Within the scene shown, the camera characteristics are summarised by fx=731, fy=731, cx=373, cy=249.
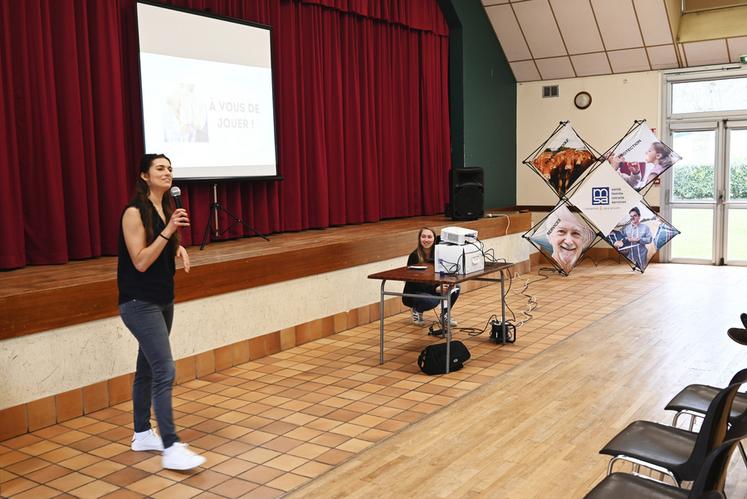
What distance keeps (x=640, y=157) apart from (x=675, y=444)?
7267 mm

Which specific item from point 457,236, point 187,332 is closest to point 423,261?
point 457,236

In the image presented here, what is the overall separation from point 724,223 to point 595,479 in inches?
301

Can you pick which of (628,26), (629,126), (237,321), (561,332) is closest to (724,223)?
(629,126)

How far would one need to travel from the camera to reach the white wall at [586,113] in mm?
10078

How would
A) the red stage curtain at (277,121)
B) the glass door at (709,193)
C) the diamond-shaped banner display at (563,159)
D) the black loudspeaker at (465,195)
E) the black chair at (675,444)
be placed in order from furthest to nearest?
the glass door at (709,193), the diamond-shaped banner display at (563,159), the black loudspeaker at (465,195), the red stage curtain at (277,121), the black chair at (675,444)

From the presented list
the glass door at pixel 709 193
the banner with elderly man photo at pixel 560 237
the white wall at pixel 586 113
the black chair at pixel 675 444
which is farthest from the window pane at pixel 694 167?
the black chair at pixel 675 444

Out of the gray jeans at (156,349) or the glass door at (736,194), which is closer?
the gray jeans at (156,349)

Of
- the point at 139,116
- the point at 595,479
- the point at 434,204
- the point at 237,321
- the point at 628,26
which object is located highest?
the point at 628,26

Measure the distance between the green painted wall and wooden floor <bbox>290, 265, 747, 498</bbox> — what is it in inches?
144

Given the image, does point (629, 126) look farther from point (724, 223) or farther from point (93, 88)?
point (93, 88)

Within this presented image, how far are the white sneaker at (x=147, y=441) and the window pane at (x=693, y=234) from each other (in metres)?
8.38

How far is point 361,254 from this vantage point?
6375 millimetres

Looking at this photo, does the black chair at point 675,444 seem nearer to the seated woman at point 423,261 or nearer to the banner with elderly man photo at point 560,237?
the seated woman at point 423,261

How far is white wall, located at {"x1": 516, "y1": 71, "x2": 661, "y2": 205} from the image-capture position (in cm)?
1008
